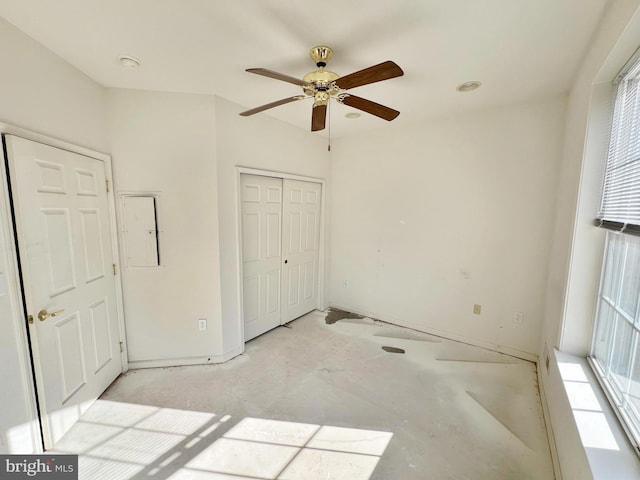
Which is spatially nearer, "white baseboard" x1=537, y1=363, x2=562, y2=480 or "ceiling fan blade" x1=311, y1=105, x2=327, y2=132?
"white baseboard" x1=537, y1=363, x2=562, y2=480

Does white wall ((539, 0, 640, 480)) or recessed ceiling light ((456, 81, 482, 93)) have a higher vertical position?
recessed ceiling light ((456, 81, 482, 93))

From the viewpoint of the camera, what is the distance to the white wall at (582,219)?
1358 millimetres

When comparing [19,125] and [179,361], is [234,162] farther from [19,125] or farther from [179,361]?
[179,361]

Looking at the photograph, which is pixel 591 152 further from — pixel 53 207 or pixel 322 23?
pixel 53 207

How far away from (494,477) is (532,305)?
5.75 feet

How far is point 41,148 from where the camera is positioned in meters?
1.67

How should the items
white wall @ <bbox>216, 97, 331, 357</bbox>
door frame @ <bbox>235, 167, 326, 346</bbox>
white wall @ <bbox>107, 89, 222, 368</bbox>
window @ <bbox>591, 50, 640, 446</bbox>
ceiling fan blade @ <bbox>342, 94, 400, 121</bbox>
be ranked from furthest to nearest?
door frame @ <bbox>235, 167, 326, 346</bbox>, white wall @ <bbox>216, 97, 331, 357</bbox>, white wall @ <bbox>107, 89, 222, 368</bbox>, ceiling fan blade @ <bbox>342, 94, 400, 121</bbox>, window @ <bbox>591, 50, 640, 446</bbox>

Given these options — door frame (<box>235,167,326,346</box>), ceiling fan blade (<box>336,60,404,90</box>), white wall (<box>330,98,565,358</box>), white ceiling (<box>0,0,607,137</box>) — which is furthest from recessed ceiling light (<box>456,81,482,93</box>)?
door frame (<box>235,167,326,346</box>)

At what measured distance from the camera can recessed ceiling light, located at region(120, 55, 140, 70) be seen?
1.86 m

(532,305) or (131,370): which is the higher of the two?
(532,305)

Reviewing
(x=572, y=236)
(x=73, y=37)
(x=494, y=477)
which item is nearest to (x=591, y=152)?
(x=572, y=236)

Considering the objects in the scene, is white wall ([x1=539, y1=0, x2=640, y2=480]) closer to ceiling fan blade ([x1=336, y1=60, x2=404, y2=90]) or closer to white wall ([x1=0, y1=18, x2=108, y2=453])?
ceiling fan blade ([x1=336, y1=60, x2=404, y2=90])

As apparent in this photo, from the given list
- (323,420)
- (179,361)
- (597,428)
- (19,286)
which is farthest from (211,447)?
(597,428)

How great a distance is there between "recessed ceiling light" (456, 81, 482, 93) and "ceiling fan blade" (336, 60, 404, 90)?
1175mm
